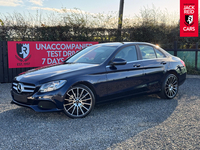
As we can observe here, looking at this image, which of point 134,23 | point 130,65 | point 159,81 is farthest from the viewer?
point 134,23

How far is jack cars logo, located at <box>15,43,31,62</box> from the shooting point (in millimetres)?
9961

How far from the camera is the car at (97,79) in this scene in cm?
475

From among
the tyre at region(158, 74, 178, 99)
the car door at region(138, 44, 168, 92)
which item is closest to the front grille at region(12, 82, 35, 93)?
the car door at region(138, 44, 168, 92)

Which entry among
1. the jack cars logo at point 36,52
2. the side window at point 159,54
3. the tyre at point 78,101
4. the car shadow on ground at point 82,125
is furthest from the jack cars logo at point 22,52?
the tyre at point 78,101

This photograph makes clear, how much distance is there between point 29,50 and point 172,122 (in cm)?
723

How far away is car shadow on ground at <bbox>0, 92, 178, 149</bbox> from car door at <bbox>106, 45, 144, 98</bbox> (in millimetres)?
459

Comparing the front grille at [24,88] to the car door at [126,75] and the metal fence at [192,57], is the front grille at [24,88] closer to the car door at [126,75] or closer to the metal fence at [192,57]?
the car door at [126,75]

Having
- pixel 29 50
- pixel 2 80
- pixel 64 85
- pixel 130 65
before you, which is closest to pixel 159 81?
pixel 130 65

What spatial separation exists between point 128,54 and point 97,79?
4.23ft

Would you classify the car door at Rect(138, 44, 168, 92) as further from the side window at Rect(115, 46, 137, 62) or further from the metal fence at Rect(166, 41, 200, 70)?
the metal fence at Rect(166, 41, 200, 70)

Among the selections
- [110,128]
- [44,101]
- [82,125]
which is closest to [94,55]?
[44,101]

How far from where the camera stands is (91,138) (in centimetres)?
391

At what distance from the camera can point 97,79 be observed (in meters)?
5.18

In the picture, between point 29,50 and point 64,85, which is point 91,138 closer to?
point 64,85
